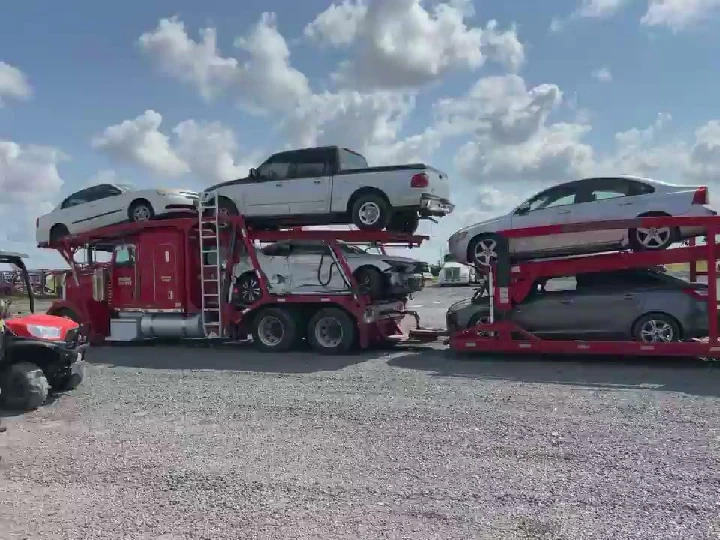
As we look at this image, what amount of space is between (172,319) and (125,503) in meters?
9.07

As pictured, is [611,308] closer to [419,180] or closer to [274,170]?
[419,180]

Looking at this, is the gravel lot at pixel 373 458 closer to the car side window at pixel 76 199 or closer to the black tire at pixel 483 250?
the black tire at pixel 483 250

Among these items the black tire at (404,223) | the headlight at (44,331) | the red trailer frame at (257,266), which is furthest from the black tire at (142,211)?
the headlight at (44,331)

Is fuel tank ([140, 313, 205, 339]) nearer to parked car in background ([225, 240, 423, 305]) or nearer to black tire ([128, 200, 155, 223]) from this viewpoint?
parked car in background ([225, 240, 423, 305])

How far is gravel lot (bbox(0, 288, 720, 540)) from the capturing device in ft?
14.8

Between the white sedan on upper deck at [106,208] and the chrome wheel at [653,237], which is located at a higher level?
the white sedan on upper deck at [106,208]

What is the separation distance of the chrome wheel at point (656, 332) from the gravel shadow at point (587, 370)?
0.38 metres

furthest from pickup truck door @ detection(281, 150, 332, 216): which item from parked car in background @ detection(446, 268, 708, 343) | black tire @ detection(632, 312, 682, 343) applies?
black tire @ detection(632, 312, 682, 343)

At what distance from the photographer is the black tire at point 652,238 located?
1040cm

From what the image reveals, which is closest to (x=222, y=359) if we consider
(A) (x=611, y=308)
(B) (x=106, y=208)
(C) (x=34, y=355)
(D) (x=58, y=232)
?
(C) (x=34, y=355)

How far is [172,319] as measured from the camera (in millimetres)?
13734

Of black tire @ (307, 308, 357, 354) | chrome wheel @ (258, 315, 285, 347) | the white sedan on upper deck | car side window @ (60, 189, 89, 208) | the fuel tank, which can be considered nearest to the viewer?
black tire @ (307, 308, 357, 354)

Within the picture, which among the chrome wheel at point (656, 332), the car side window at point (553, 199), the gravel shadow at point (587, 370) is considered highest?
the car side window at point (553, 199)

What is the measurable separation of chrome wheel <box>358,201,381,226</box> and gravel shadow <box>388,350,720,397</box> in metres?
2.34
